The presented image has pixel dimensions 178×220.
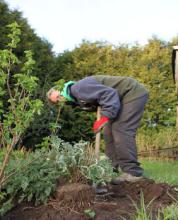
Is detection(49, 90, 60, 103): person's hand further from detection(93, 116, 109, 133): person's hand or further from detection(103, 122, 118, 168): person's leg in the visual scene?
detection(103, 122, 118, 168): person's leg

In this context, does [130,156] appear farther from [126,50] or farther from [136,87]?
[126,50]

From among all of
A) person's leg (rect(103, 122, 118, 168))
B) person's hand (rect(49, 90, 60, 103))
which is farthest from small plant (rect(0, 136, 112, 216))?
person's leg (rect(103, 122, 118, 168))

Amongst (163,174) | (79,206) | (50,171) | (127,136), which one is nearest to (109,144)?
(127,136)

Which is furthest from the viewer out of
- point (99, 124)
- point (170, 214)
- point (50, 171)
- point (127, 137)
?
point (127, 137)

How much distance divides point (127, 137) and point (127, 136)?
0.01 meters

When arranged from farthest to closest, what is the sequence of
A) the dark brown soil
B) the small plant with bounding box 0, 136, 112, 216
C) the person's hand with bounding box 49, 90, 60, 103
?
1. the person's hand with bounding box 49, 90, 60, 103
2. the small plant with bounding box 0, 136, 112, 216
3. the dark brown soil

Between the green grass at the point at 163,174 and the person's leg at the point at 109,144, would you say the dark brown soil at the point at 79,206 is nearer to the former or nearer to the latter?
the person's leg at the point at 109,144

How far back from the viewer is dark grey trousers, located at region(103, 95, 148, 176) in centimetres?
457

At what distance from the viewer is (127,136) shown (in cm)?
457

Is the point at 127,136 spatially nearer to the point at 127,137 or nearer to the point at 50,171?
the point at 127,137

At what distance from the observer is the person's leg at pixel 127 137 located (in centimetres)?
457

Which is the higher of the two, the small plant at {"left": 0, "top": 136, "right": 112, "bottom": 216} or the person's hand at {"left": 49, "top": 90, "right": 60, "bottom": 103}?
the person's hand at {"left": 49, "top": 90, "right": 60, "bottom": 103}

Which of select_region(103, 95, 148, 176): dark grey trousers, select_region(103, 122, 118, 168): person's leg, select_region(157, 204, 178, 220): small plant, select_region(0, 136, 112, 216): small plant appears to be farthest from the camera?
select_region(103, 122, 118, 168): person's leg

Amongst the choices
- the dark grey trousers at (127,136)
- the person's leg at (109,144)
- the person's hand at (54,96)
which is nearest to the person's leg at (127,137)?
the dark grey trousers at (127,136)
